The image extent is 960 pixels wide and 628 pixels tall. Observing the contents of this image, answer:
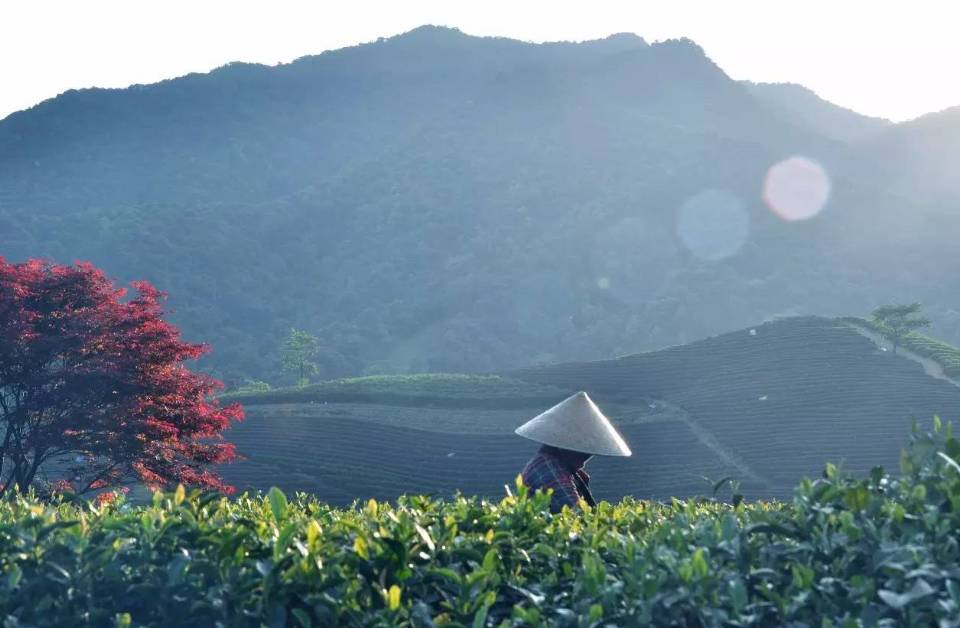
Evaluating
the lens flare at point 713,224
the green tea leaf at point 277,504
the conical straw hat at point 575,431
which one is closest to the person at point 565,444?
the conical straw hat at point 575,431

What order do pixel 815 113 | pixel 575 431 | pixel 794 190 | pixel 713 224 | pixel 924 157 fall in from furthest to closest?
1. pixel 815 113
2. pixel 924 157
3. pixel 794 190
4. pixel 713 224
5. pixel 575 431

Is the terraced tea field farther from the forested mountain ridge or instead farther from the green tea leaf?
the forested mountain ridge

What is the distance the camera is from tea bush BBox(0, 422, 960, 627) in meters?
2.11

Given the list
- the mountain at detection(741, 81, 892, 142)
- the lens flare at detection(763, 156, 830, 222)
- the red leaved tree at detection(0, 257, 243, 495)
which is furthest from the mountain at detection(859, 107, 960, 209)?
the red leaved tree at detection(0, 257, 243, 495)

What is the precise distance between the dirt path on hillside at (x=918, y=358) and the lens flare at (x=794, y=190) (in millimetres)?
35649

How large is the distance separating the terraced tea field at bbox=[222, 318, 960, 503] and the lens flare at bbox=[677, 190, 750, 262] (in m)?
32.0

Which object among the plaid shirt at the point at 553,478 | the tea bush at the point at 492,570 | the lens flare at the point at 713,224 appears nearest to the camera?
the tea bush at the point at 492,570

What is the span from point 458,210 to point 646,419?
47.3m

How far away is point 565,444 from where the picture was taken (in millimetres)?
4738

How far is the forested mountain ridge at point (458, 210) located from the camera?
53.7 meters

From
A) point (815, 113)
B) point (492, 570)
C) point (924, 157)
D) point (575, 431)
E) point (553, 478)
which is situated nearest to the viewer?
point (492, 570)

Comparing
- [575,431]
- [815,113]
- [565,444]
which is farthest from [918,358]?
[815,113]

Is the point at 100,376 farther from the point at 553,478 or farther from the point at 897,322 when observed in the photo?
the point at 897,322

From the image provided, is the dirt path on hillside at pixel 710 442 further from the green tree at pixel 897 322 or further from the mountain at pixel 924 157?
the mountain at pixel 924 157
